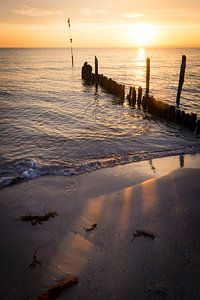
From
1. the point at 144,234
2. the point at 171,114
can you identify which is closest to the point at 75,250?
the point at 144,234

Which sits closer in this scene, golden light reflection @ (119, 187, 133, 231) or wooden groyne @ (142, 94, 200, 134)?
golden light reflection @ (119, 187, 133, 231)

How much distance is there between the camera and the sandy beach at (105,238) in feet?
13.0

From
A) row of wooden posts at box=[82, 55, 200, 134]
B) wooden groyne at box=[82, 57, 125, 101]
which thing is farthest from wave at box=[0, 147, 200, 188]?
wooden groyne at box=[82, 57, 125, 101]

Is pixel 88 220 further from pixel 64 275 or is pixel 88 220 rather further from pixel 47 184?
pixel 47 184

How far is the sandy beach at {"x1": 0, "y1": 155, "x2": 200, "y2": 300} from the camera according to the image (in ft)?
13.0

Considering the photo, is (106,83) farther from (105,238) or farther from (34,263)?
(34,263)

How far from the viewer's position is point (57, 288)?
390cm

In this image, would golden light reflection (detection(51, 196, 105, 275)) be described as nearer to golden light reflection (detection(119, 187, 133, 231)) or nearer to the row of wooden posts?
golden light reflection (detection(119, 187, 133, 231))

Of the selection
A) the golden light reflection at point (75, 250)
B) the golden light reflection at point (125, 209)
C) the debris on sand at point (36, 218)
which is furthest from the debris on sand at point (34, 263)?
the golden light reflection at point (125, 209)

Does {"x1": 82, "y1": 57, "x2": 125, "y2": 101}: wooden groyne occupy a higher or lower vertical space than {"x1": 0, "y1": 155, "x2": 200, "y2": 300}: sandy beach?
higher

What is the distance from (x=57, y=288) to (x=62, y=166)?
530 centimetres

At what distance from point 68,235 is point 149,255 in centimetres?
164

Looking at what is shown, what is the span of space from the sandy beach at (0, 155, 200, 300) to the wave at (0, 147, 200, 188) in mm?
539

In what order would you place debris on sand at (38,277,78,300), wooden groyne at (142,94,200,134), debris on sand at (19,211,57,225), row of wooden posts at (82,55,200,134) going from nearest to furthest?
debris on sand at (38,277,78,300) < debris on sand at (19,211,57,225) < wooden groyne at (142,94,200,134) < row of wooden posts at (82,55,200,134)
